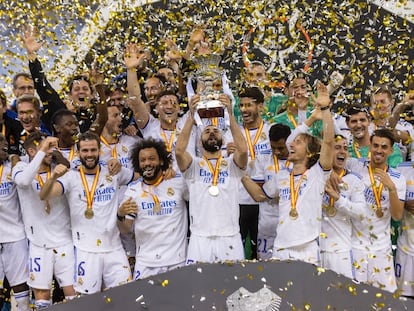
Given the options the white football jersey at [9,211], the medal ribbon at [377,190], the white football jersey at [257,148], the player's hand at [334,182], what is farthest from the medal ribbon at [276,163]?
the white football jersey at [9,211]

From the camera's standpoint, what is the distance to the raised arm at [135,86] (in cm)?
609

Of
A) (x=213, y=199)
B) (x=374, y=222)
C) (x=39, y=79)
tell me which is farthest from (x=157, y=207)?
(x=374, y=222)

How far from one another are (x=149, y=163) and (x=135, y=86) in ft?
2.77

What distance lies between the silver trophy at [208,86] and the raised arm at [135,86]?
56cm

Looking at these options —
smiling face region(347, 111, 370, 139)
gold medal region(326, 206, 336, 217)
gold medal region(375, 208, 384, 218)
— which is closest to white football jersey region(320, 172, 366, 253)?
gold medal region(326, 206, 336, 217)

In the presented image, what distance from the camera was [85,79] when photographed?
632cm

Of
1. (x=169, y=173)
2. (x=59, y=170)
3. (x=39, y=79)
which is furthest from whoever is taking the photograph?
(x=39, y=79)

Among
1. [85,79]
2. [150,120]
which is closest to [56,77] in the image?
[85,79]

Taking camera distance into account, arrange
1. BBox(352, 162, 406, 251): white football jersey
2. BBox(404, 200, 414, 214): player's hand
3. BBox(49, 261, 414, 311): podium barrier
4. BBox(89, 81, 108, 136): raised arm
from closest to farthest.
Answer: BBox(49, 261, 414, 311): podium barrier → BBox(352, 162, 406, 251): white football jersey → BBox(404, 200, 414, 214): player's hand → BBox(89, 81, 108, 136): raised arm

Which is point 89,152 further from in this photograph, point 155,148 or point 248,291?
point 248,291

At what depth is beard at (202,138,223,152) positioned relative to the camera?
5546mm

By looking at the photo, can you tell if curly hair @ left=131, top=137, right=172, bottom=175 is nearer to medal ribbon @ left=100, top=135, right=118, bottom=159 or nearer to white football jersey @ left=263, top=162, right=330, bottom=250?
medal ribbon @ left=100, top=135, right=118, bottom=159

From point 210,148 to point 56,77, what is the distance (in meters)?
2.10

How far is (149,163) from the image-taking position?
5.51 m
